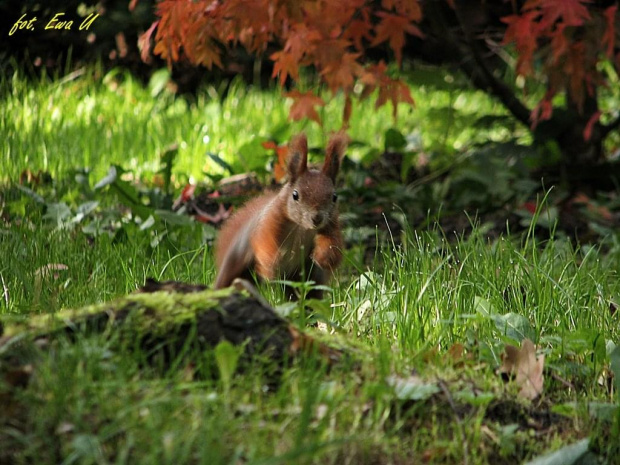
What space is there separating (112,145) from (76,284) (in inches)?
90.3

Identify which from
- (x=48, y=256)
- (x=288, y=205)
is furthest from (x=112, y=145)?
(x=288, y=205)

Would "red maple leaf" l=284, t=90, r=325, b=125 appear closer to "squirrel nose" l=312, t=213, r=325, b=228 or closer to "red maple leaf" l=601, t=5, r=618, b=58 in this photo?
"squirrel nose" l=312, t=213, r=325, b=228

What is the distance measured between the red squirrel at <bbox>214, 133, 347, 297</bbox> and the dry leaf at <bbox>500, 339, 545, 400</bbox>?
84cm

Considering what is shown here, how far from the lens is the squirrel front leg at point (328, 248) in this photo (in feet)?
9.93

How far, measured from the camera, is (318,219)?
2994 mm

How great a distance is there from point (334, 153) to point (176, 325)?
52.3 inches

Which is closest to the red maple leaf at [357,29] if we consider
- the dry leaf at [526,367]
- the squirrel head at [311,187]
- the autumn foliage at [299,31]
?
the autumn foliage at [299,31]

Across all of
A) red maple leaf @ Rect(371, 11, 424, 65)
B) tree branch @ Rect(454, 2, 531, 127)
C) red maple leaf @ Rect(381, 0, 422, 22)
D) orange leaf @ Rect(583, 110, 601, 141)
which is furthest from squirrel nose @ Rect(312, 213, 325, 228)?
orange leaf @ Rect(583, 110, 601, 141)

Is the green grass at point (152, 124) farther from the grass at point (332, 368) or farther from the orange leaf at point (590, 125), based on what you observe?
the orange leaf at point (590, 125)

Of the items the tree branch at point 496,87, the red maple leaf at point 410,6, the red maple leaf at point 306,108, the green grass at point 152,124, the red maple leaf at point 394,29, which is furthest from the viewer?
the tree branch at point 496,87

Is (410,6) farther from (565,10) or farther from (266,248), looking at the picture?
(266,248)

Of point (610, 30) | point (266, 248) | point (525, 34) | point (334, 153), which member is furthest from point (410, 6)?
point (266, 248)

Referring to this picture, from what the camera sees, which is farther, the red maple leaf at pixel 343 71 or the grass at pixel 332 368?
the red maple leaf at pixel 343 71

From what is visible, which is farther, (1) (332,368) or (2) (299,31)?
(2) (299,31)
